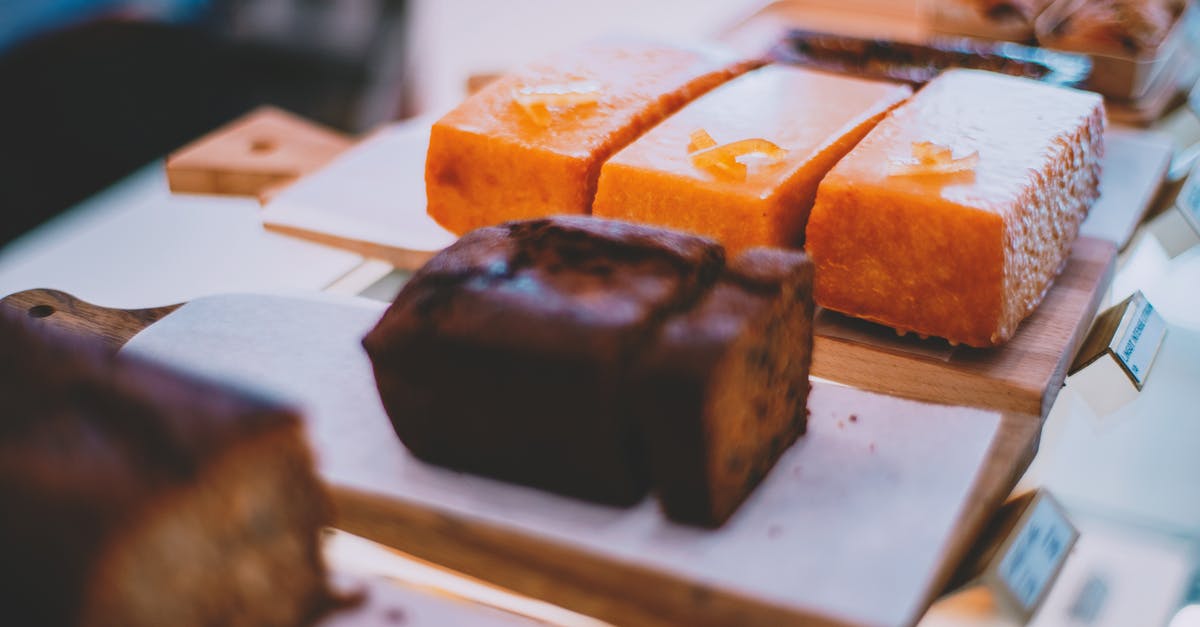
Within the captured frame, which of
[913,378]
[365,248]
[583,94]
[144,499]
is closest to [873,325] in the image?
[913,378]

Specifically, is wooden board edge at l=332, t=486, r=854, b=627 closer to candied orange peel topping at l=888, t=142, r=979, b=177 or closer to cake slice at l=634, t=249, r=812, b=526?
cake slice at l=634, t=249, r=812, b=526

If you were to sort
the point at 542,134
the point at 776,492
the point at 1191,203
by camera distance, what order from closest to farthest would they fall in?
1. the point at 776,492
2. the point at 542,134
3. the point at 1191,203

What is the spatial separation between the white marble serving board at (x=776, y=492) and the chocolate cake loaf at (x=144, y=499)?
228 millimetres

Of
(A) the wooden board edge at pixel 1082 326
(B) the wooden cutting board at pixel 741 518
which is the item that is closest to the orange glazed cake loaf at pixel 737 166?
(B) the wooden cutting board at pixel 741 518

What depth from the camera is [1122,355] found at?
5.54ft

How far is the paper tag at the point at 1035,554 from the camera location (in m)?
1.28

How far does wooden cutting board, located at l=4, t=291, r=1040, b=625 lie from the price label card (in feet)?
0.21

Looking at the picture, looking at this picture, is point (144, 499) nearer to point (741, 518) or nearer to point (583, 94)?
point (741, 518)

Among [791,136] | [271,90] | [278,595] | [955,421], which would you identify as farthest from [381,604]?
[271,90]

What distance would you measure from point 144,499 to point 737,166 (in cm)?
111

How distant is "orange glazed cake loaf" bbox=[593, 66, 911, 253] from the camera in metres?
1.78

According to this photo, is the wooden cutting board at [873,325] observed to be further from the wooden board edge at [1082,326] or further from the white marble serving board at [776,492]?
the white marble serving board at [776,492]

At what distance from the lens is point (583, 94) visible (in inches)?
82.7

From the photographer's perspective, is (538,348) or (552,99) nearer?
(538,348)
